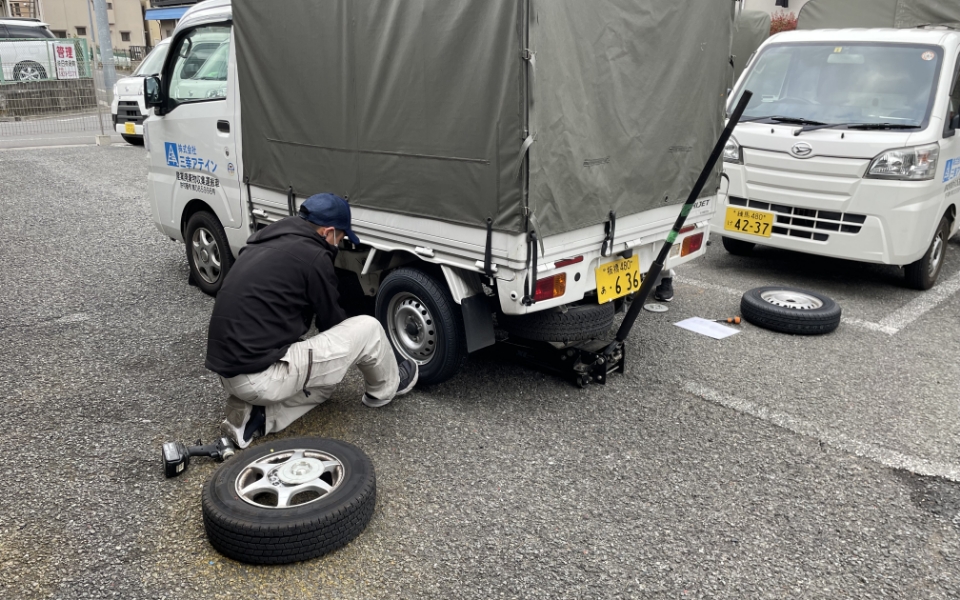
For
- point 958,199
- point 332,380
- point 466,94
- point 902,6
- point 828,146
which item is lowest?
point 332,380

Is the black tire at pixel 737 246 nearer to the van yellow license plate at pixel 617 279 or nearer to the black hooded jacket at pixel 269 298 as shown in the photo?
the van yellow license plate at pixel 617 279

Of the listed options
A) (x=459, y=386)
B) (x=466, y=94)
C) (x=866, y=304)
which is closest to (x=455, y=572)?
(x=459, y=386)

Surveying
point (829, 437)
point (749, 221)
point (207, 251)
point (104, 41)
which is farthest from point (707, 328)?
point (104, 41)

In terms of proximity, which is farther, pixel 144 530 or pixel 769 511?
pixel 769 511

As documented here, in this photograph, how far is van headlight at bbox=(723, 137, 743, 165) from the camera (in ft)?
22.2

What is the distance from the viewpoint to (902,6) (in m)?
7.26

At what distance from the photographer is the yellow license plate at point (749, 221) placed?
22.0 feet

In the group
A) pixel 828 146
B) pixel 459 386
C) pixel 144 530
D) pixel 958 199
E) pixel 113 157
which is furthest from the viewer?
pixel 113 157

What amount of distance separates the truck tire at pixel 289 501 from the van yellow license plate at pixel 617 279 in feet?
5.84

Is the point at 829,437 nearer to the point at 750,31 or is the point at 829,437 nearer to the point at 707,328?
the point at 707,328

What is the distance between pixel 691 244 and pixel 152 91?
4.36 metres

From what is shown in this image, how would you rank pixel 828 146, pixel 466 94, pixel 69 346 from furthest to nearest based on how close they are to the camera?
pixel 828 146
pixel 69 346
pixel 466 94

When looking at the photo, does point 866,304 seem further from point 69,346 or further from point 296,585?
point 69,346

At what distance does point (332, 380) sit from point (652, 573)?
6.10ft
